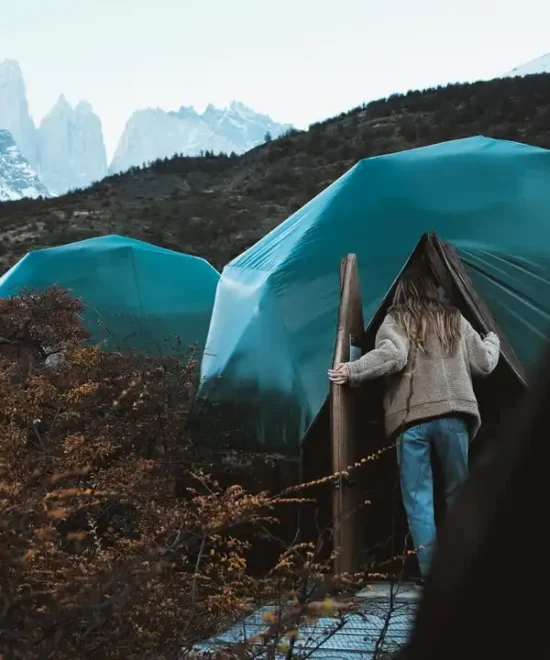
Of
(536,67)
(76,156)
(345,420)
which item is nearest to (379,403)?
(345,420)

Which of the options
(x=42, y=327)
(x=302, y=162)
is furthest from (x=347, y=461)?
(x=302, y=162)

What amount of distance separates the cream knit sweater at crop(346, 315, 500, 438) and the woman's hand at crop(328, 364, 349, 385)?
3cm

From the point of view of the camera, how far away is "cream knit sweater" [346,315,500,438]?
16.0ft

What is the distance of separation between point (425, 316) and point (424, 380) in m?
0.35

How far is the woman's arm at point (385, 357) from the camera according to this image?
4.98m

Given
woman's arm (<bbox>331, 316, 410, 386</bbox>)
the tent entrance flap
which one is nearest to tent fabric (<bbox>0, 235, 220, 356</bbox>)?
the tent entrance flap

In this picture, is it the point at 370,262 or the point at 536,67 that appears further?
the point at 536,67

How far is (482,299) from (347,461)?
1.44 metres

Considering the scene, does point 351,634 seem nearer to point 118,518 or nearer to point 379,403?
point 379,403

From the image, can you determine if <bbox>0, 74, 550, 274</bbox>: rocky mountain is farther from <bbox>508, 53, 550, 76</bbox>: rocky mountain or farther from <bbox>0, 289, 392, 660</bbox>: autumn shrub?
<bbox>0, 289, 392, 660</bbox>: autumn shrub

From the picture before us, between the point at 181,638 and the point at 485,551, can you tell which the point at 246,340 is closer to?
the point at 181,638

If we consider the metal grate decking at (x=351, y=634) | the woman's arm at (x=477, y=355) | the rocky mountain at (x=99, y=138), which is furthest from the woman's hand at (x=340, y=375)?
the rocky mountain at (x=99, y=138)

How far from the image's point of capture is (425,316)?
5.07 m

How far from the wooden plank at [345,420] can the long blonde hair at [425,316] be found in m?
0.61
